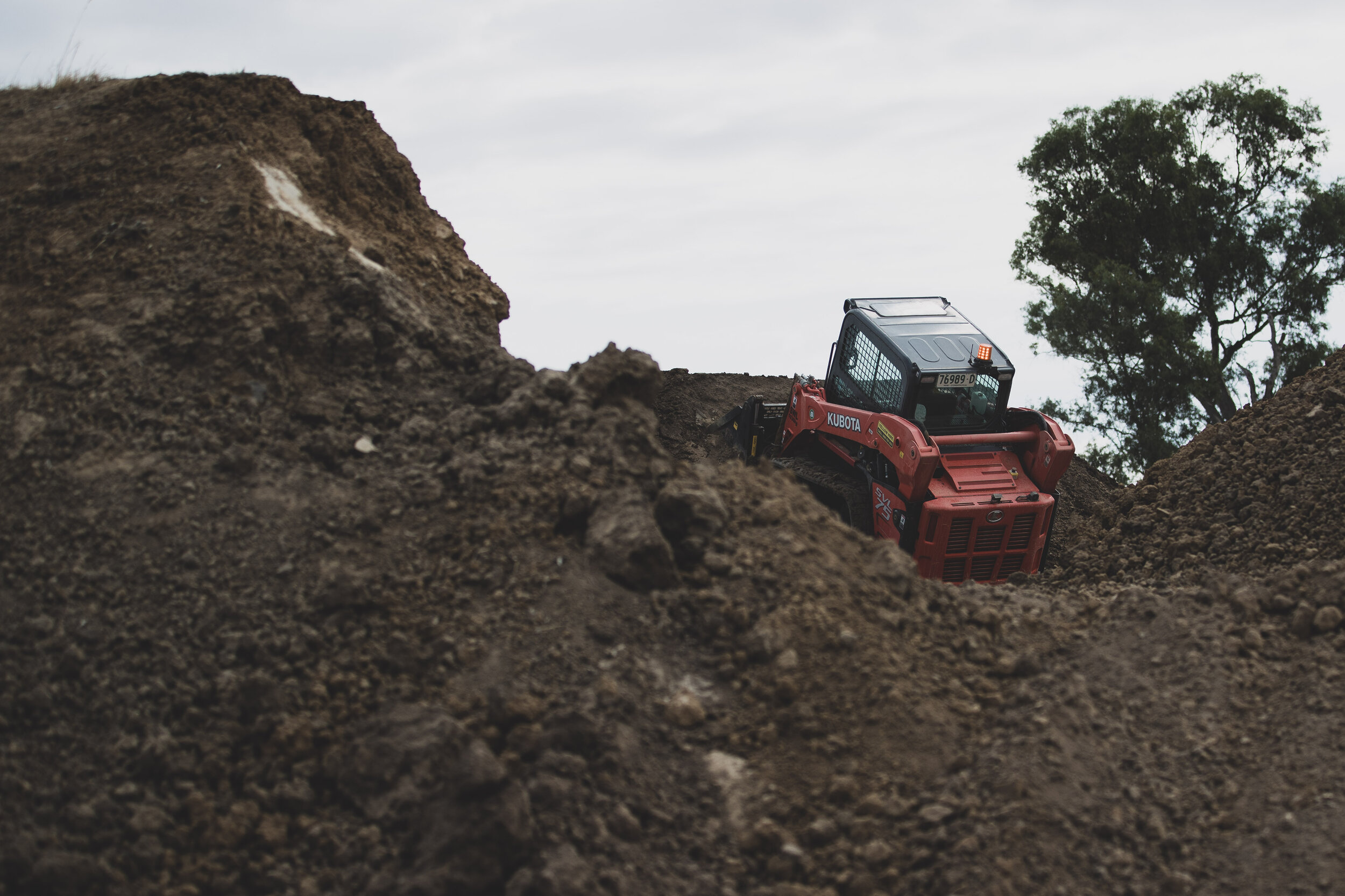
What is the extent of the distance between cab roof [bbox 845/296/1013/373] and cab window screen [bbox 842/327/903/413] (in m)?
0.25

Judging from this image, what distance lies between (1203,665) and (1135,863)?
2017 mm

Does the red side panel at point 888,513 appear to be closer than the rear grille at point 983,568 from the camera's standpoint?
Yes

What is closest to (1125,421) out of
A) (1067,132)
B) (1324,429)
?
(1067,132)

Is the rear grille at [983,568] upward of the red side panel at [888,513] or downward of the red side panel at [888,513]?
downward

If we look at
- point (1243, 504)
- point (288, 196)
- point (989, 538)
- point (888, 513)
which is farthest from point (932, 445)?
point (288, 196)

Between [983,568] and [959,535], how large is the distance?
57 centimetres

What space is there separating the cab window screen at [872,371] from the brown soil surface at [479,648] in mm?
4438

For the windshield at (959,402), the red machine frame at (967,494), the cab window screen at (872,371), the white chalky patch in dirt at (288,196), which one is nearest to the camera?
the white chalky patch in dirt at (288,196)

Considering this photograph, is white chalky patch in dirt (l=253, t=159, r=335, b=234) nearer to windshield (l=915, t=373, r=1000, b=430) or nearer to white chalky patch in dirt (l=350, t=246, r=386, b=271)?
white chalky patch in dirt (l=350, t=246, r=386, b=271)

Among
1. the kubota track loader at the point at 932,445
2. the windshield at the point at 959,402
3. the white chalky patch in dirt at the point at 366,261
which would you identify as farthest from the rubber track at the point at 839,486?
the white chalky patch in dirt at the point at 366,261

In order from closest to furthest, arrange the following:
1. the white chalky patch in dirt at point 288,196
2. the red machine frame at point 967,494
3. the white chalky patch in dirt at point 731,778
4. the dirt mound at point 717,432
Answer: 1. the white chalky patch in dirt at point 731,778
2. the white chalky patch in dirt at point 288,196
3. the red machine frame at point 967,494
4. the dirt mound at point 717,432

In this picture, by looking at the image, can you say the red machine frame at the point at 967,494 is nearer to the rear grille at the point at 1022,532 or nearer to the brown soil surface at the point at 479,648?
the rear grille at the point at 1022,532

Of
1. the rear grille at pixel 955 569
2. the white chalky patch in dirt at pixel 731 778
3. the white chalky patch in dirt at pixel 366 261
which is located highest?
the white chalky patch in dirt at pixel 366 261

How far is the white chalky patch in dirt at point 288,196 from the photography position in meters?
9.95
